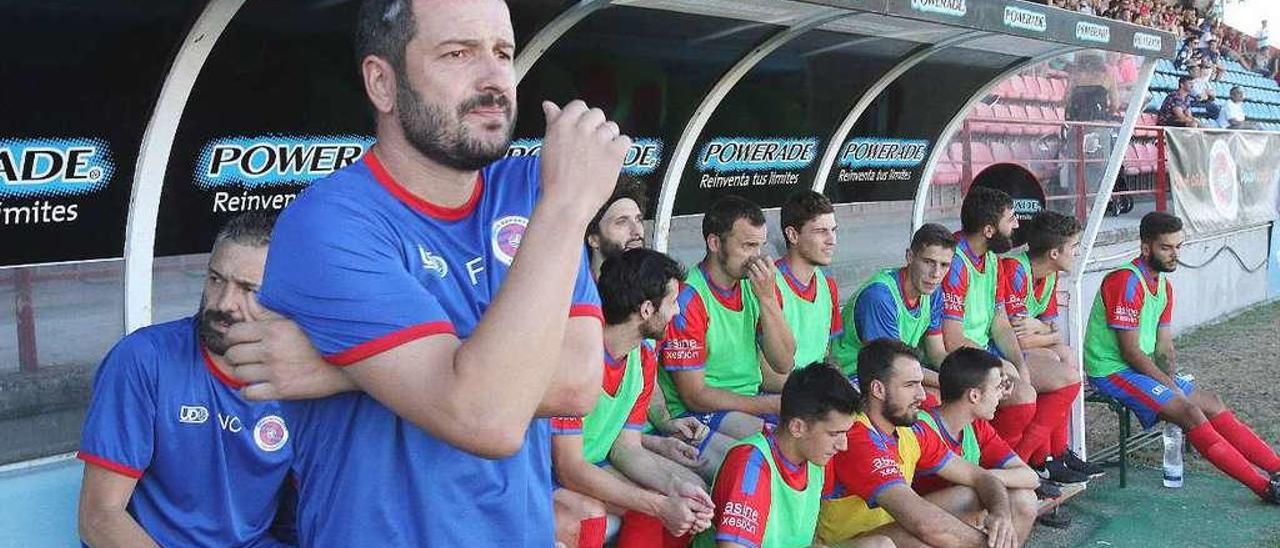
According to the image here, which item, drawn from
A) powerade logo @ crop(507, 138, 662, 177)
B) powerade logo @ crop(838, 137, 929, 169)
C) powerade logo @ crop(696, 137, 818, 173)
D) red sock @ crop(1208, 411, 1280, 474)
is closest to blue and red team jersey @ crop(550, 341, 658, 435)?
powerade logo @ crop(507, 138, 662, 177)

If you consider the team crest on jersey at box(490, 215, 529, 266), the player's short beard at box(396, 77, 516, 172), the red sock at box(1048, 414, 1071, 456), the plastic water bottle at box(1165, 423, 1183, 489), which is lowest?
the plastic water bottle at box(1165, 423, 1183, 489)

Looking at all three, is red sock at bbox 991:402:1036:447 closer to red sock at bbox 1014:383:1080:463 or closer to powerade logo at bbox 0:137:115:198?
red sock at bbox 1014:383:1080:463

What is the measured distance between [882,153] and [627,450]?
3.03 m

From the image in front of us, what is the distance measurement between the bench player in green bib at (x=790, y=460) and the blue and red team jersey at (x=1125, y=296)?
120 inches

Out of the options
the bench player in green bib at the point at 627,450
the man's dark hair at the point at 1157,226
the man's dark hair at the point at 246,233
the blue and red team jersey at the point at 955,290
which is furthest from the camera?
the man's dark hair at the point at 1157,226

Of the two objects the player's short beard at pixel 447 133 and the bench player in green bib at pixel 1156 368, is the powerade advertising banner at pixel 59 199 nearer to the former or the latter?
the player's short beard at pixel 447 133

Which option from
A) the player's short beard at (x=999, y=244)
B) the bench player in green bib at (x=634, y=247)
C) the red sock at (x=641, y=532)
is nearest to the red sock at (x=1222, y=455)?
the player's short beard at (x=999, y=244)

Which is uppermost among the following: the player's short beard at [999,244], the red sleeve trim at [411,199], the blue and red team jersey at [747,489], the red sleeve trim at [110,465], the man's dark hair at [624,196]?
the red sleeve trim at [411,199]

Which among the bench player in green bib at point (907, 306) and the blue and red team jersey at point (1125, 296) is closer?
the bench player in green bib at point (907, 306)

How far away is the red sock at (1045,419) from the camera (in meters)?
5.27

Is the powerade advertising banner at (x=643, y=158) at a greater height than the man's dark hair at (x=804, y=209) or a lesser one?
greater

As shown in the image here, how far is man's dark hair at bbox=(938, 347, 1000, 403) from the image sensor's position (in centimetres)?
437

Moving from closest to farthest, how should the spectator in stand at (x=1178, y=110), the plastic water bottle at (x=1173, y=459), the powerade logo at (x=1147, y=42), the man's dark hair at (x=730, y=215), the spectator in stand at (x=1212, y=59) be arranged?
the man's dark hair at (x=730, y=215) → the powerade logo at (x=1147, y=42) → the plastic water bottle at (x=1173, y=459) → the spectator in stand at (x=1178, y=110) → the spectator in stand at (x=1212, y=59)

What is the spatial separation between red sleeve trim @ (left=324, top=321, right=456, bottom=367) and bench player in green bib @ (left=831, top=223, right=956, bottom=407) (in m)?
3.78
